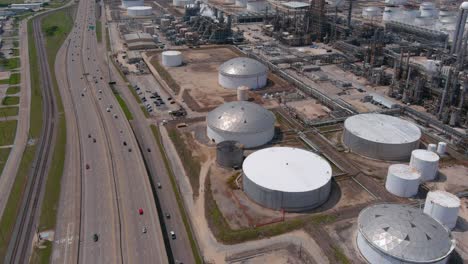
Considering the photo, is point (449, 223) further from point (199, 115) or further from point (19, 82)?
point (19, 82)

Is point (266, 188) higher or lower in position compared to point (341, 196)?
higher

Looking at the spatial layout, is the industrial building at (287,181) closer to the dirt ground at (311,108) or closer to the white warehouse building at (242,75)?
the dirt ground at (311,108)

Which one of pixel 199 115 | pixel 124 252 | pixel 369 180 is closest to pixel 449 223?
pixel 369 180

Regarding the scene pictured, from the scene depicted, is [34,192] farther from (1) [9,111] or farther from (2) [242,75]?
(2) [242,75]

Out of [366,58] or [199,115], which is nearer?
[199,115]

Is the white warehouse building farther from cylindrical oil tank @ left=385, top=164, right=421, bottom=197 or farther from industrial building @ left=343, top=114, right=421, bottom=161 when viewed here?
cylindrical oil tank @ left=385, top=164, right=421, bottom=197

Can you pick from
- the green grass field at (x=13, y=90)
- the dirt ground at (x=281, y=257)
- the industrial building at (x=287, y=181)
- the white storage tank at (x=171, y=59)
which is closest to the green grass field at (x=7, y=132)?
the green grass field at (x=13, y=90)
